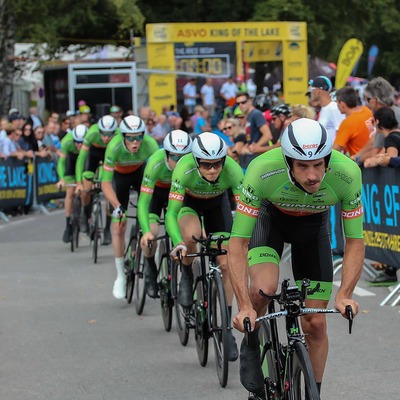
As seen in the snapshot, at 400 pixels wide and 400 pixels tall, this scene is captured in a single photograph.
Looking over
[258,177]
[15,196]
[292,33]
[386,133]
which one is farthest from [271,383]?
[292,33]

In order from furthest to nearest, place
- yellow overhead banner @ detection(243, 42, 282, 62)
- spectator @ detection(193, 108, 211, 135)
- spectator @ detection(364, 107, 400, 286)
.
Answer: yellow overhead banner @ detection(243, 42, 282, 62), spectator @ detection(193, 108, 211, 135), spectator @ detection(364, 107, 400, 286)

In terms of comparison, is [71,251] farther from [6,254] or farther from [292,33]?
[292,33]

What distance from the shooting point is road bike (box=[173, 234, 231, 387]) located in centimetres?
784

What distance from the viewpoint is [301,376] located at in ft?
18.0

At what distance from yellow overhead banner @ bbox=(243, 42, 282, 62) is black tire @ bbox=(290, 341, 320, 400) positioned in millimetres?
27811

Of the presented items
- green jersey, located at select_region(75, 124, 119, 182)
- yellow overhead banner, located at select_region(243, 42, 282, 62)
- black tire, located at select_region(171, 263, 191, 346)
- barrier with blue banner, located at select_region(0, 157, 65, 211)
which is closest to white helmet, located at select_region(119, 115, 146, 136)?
black tire, located at select_region(171, 263, 191, 346)

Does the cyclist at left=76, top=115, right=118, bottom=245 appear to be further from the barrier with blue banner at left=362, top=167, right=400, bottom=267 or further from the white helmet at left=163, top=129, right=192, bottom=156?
the white helmet at left=163, top=129, right=192, bottom=156

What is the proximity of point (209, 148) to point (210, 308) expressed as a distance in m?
1.17

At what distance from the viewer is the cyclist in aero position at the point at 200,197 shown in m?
8.18

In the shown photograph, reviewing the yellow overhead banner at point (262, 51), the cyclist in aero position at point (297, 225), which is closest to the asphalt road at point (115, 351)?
the cyclist in aero position at point (297, 225)

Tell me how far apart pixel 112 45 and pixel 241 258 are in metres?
33.4

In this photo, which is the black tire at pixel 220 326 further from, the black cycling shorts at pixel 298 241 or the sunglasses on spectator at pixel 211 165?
the black cycling shorts at pixel 298 241

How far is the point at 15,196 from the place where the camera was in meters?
22.9

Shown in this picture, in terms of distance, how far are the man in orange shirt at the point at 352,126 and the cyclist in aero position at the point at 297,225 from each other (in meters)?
6.61
